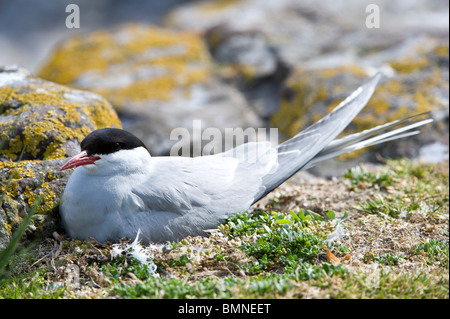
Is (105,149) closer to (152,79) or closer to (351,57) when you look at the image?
(152,79)

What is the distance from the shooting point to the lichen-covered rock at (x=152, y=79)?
694 centimetres

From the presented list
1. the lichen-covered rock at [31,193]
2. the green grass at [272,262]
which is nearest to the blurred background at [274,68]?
the green grass at [272,262]

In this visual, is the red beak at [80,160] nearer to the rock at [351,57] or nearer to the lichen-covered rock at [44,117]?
the lichen-covered rock at [44,117]

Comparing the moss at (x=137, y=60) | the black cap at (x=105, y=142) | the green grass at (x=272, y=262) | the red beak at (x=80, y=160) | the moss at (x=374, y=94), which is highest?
the moss at (x=137, y=60)

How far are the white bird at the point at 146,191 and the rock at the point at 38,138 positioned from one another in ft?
0.62

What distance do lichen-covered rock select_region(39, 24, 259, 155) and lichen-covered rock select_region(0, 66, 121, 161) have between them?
6.94 feet

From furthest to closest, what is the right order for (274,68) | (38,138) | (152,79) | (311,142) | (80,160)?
(274,68)
(152,79)
(311,142)
(38,138)
(80,160)

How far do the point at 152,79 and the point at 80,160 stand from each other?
453 cm

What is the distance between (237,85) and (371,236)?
478 centimetres

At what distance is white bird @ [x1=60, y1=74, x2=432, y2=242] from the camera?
3.45m

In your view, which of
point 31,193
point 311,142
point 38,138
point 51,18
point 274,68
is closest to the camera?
point 31,193

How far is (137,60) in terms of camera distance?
27.2 feet

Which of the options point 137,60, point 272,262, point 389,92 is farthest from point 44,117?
point 137,60
